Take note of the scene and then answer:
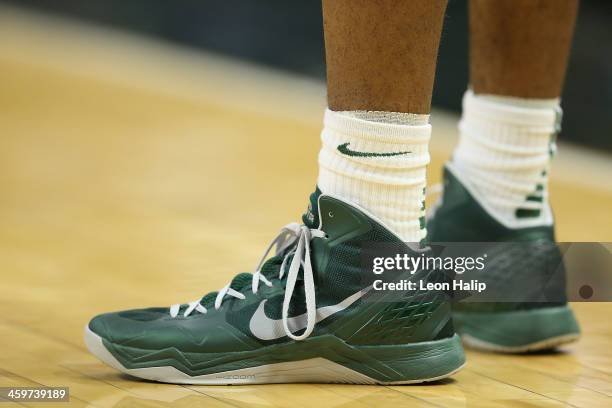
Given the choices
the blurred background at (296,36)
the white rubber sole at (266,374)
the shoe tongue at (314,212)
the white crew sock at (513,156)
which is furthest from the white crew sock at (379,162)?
the blurred background at (296,36)

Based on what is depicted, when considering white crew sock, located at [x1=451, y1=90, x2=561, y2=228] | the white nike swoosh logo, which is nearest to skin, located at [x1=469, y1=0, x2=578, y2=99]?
white crew sock, located at [x1=451, y1=90, x2=561, y2=228]

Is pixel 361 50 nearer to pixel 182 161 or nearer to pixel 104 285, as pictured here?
pixel 104 285

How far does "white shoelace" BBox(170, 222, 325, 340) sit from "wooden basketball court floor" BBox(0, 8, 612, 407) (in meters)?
0.08

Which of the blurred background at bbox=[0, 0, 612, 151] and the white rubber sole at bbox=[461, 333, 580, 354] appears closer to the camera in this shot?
the white rubber sole at bbox=[461, 333, 580, 354]

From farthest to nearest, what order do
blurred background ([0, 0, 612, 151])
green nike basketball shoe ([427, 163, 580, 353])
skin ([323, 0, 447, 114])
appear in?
blurred background ([0, 0, 612, 151])
green nike basketball shoe ([427, 163, 580, 353])
skin ([323, 0, 447, 114])

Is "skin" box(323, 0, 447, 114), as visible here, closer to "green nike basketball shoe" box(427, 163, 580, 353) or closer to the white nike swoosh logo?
the white nike swoosh logo

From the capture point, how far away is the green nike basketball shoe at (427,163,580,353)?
1.28 m

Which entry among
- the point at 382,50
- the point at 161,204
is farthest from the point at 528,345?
the point at 161,204

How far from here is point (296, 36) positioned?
4.13 meters

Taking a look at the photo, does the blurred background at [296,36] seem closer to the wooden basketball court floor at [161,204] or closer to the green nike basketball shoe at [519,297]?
the wooden basketball court floor at [161,204]

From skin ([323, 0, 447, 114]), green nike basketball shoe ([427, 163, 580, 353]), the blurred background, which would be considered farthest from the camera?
the blurred background

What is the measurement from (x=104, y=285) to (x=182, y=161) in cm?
110

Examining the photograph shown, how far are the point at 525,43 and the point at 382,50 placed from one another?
346mm

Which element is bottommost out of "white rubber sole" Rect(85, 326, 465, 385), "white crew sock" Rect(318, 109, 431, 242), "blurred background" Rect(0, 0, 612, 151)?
"white rubber sole" Rect(85, 326, 465, 385)
